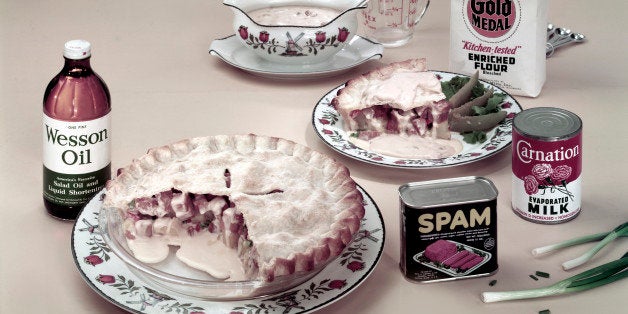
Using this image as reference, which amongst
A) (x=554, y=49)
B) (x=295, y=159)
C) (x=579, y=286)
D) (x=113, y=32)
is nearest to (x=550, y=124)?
(x=579, y=286)

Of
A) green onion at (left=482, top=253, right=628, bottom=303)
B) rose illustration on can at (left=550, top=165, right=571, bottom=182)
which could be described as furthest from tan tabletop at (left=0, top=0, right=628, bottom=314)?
rose illustration on can at (left=550, top=165, right=571, bottom=182)

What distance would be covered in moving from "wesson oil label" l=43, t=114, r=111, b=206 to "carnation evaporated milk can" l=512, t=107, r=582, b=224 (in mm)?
865

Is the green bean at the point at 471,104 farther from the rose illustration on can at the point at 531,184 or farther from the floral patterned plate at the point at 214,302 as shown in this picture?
the floral patterned plate at the point at 214,302

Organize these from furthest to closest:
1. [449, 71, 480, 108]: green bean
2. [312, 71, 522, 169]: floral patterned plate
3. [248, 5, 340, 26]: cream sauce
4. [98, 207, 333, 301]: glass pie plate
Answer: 1. [248, 5, 340, 26]: cream sauce
2. [449, 71, 480, 108]: green bean
3. [312, 71, 522, 169]: floral patterned plate
4. [98, 207, 333, 301]: glass pie plate

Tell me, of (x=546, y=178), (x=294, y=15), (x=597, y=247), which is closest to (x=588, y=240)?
(x=597, y=247)

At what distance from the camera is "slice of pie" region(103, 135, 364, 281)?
2098mm

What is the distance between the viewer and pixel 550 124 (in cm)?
226

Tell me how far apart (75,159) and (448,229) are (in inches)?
31.5

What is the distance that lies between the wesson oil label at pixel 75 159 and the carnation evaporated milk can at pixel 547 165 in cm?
A: 87

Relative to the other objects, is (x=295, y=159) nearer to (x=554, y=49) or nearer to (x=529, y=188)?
(x=529, y=188)

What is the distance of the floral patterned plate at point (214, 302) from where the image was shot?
6.53 ft

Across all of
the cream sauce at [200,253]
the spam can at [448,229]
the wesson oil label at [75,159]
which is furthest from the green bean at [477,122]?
the wesson oil label at [75,159]

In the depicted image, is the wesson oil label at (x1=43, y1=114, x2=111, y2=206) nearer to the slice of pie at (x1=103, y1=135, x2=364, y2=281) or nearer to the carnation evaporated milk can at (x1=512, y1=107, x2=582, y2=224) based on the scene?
the slice of pie at (x1=103, y1=135, x2=364, y2=281)

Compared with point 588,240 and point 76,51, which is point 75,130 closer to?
point 76,51
